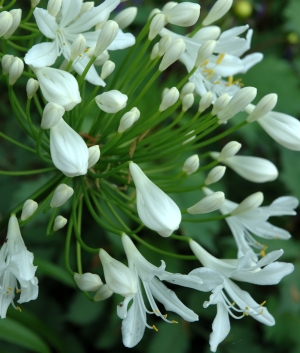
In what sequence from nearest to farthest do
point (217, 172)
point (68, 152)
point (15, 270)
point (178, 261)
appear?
point (68, 152), point (15, 270), point (217, 172), point (178, 261)

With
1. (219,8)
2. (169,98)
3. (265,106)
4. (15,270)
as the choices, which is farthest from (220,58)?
(15,270)

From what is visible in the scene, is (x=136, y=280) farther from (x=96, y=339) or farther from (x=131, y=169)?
(x=96, y=339)

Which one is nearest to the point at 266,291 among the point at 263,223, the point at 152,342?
the point at 152,342

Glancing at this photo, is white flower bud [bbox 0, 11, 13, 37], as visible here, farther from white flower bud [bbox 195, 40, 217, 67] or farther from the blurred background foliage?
the blurred background foliage

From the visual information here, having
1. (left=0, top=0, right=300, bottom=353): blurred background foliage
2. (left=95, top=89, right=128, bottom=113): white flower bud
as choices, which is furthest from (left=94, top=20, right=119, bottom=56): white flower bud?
(left=0, top=0, right=300, bottom=353): blurred background foliage

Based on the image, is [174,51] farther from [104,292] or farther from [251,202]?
[104,292]

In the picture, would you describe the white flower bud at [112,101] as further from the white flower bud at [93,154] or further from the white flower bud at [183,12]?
the white flower bud at [183,12]
